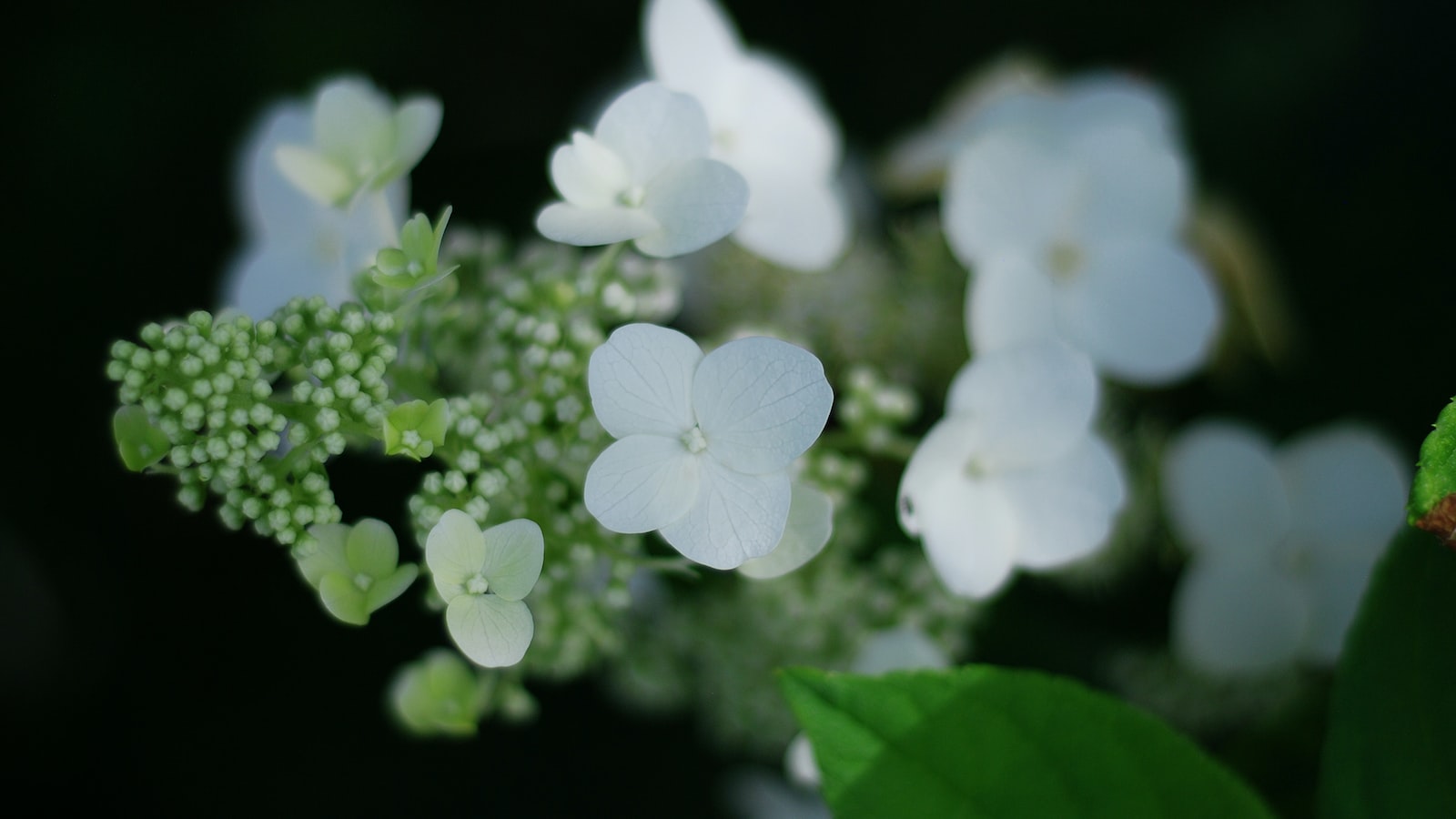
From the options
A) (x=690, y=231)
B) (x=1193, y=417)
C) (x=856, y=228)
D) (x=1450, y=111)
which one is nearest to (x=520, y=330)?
(x=690, y=231)

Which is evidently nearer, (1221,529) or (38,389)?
(1221,529)

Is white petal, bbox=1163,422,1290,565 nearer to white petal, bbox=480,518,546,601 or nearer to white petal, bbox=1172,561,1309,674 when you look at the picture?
white petal, bbox=1172,561,1309,674

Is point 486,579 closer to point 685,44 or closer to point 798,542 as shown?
point 798,542

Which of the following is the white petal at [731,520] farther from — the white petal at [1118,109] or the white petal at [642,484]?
the white petal at [1118,109]

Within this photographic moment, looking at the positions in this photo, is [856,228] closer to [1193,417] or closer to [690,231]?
[1193,417]

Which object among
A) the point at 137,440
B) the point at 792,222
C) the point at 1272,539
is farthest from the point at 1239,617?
the point at 137,440

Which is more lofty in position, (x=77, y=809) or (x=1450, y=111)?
(x=1450, y=111)
